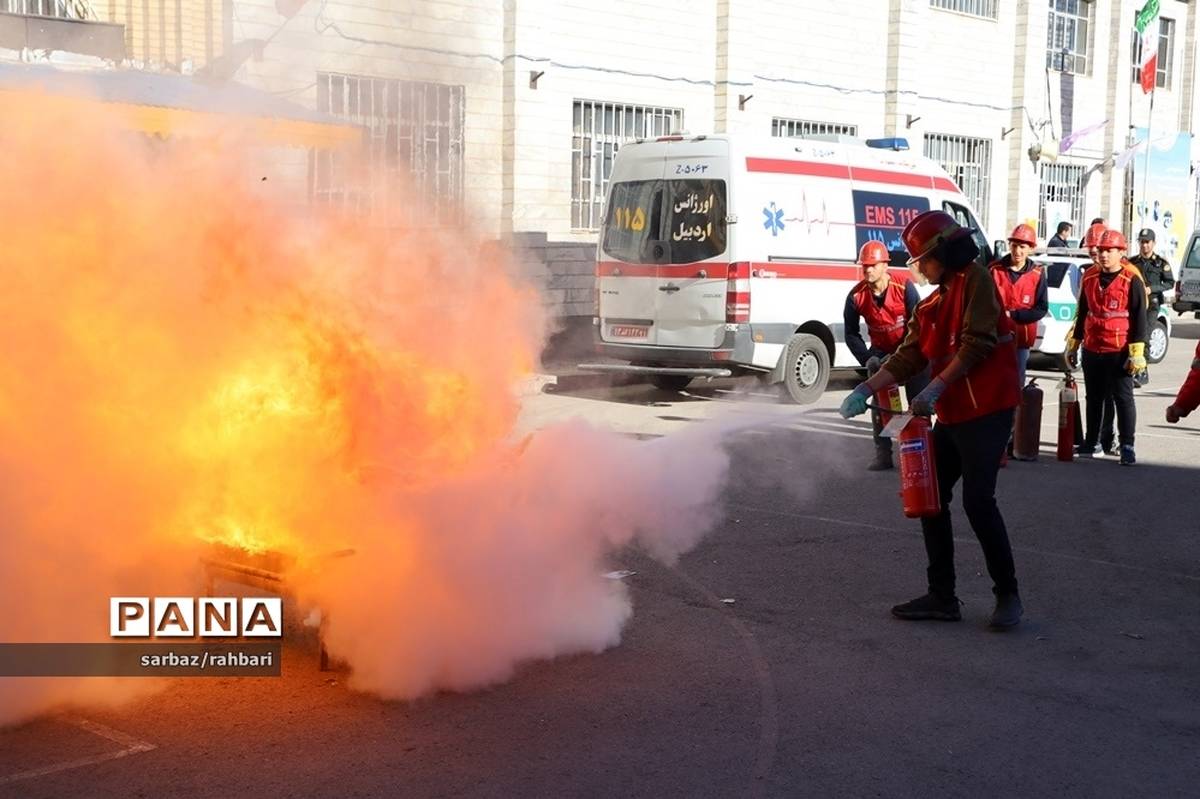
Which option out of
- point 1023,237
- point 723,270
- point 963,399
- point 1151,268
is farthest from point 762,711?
point 1151,268

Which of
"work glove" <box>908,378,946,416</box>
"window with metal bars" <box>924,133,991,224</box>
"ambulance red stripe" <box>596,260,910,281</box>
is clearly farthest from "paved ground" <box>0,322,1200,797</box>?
"window with metal bars" <box>924,133,991,224</box>

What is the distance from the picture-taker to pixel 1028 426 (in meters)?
11.3

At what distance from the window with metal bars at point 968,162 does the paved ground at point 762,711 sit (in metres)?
21.8

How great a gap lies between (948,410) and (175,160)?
3564mm

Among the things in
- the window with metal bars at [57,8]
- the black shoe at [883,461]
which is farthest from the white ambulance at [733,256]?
the window with metal bars at [57,8]

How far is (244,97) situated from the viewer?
6012mm

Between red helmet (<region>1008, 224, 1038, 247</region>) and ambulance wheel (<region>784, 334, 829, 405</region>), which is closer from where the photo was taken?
red helmet (<region>1008, 224, 1038, 247</region>)

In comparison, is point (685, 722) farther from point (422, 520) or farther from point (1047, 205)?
point (1047, 205)

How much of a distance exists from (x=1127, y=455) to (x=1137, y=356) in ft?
2.84

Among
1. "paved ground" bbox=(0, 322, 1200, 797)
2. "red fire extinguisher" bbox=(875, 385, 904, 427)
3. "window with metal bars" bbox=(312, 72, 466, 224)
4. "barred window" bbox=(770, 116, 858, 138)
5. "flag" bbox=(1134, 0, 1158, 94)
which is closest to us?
"paved ground" bbox=(0, 322, 1200, 797)

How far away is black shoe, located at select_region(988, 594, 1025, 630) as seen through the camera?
6289mm

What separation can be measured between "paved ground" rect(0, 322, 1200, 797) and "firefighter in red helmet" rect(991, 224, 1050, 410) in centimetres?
295

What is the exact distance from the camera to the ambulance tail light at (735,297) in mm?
14266

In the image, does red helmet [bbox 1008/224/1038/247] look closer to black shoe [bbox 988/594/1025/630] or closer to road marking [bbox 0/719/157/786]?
black shoe [bbox 988/594/1025/630]
